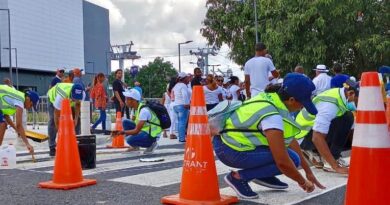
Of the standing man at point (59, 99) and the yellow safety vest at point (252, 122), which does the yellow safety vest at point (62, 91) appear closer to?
the standing man at point (59, 99)

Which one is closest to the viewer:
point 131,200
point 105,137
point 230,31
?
point 131,200

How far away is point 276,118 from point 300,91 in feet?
1.11

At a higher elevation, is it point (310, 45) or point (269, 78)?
point (310, 45)

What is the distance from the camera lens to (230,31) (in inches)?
1340

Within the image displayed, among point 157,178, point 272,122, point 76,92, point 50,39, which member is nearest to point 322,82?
point 76,92

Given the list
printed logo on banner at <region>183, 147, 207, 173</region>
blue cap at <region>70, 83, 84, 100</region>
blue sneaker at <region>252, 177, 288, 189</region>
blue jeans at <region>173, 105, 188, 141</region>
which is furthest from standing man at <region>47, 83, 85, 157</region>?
printed logo on banner at <region>183, 147, 207, 173</region>

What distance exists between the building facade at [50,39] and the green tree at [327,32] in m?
45.0

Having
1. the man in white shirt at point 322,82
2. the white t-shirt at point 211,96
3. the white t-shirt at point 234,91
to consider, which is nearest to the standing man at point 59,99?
the white t-shirt at point 211,96

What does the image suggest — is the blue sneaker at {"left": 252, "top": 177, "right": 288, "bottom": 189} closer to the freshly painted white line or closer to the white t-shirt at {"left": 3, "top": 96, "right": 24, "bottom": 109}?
the freshly painted white line

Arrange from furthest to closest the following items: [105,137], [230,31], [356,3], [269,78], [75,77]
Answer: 1. [230,31]
2. [356,3]
3. [105,137]
4. [75,77]
5. [269,78]

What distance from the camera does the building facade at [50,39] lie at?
74.2 m

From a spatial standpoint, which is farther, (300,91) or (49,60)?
(49,60)

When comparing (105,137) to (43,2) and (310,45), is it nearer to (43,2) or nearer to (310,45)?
(310,45)

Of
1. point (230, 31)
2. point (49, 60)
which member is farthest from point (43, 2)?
point (230, 31)
